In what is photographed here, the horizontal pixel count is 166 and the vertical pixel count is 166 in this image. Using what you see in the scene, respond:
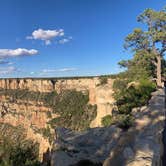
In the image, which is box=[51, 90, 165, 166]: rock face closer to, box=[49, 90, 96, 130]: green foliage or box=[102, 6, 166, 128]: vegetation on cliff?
box=[102, 6, 166, 128]: vegetation on cliff

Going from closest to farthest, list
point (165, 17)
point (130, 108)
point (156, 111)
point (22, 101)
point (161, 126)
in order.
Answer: point (161, 126), point (156, 111), point (130, 108), point (165, 17), point (22, 101)

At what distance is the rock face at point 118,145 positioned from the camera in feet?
16.6

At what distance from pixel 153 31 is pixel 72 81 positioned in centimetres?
8098

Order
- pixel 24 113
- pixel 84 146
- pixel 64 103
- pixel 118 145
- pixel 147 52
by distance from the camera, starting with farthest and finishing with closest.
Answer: pixel 64 103 → pixel 24 113 → pixel 147 52 → pixel 84 146 → pixel 118 145

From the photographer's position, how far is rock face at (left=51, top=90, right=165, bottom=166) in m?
5.06

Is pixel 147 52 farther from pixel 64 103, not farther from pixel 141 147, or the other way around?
pixel 64 103

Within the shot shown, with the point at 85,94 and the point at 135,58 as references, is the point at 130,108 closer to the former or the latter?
the point at 135,58

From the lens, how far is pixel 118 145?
5961 mm

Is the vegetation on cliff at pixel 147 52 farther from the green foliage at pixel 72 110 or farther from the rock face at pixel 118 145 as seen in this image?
the green foliage at pixel 72 110

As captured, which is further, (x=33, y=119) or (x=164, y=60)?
(x=33, y=119)

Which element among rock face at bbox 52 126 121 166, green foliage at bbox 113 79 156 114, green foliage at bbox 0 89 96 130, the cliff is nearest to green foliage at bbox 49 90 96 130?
green foliage at bbox 0 89 96 130

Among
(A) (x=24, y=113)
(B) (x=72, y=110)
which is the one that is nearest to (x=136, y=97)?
(B) (x=72, y=110)

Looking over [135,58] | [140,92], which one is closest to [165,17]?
[135,58]

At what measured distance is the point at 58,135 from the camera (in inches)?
347
